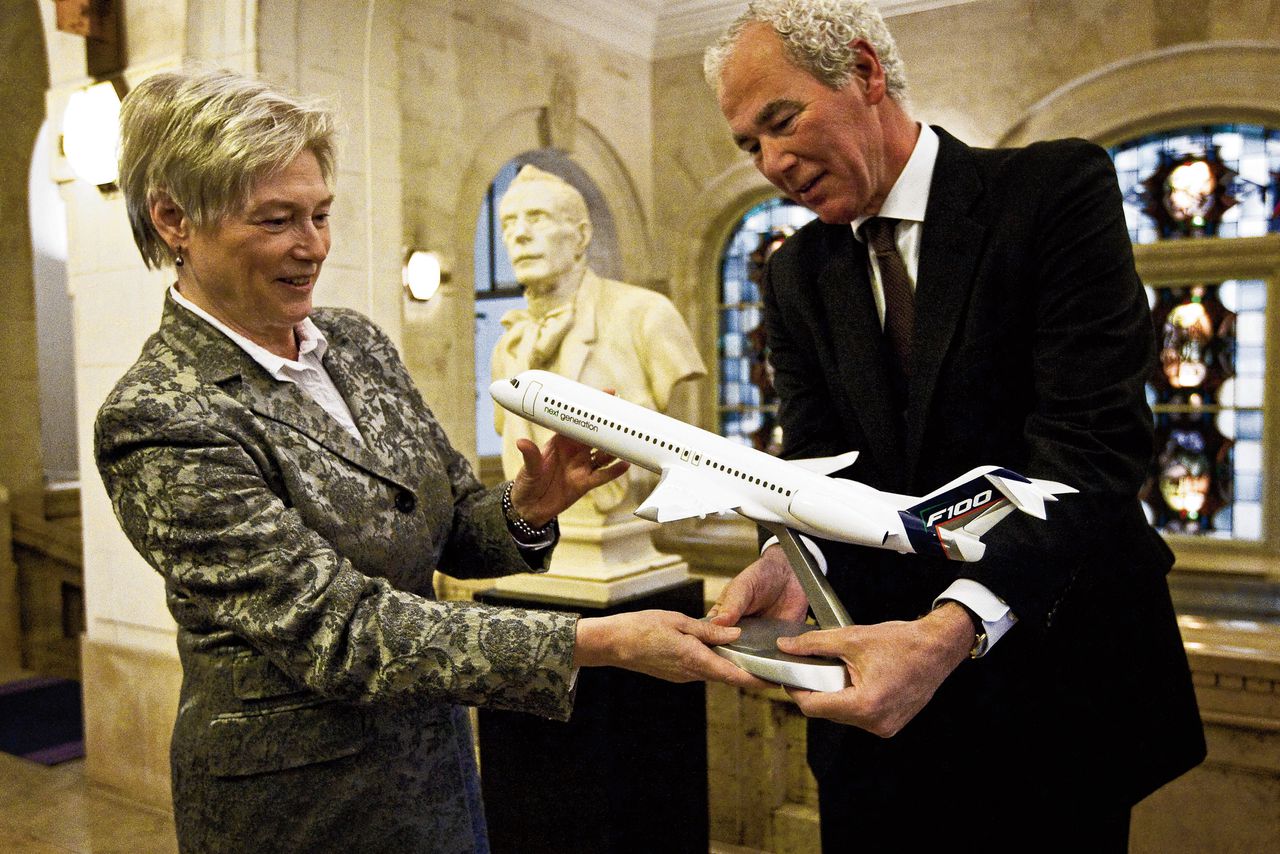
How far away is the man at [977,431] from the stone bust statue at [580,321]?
207cm

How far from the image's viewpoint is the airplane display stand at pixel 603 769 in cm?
338

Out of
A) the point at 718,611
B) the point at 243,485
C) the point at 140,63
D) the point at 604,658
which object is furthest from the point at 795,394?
the point at 140,63

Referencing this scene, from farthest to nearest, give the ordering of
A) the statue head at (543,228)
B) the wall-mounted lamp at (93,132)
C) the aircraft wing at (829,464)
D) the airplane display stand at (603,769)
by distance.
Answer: the wall-mounted lamp at (93,132), the statue head at (543,228), the airplane display stand at (603,769), the aircraft wing at (829,464)

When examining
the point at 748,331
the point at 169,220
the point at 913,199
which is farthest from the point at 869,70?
the point at 748,331

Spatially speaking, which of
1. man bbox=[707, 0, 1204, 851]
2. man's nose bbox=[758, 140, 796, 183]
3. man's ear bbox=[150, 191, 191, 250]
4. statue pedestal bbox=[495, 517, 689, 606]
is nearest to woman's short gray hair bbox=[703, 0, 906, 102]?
man bbox=[707, 0, 1204, 851]

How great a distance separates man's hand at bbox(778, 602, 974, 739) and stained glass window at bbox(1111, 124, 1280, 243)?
695 centimetres

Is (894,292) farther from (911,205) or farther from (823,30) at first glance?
(823,30)

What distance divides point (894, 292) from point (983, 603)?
22.2 inches


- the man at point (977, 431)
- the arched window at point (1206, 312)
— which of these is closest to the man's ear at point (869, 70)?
the man at point (977, 431)

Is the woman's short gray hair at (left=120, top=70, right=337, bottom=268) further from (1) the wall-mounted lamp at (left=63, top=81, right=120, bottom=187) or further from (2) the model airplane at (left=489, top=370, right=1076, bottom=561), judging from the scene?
(1) the wall-mounted lamp at (left=63, top=81, right=120, bottom=187)

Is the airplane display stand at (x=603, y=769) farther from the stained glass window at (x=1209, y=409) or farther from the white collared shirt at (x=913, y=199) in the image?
the stained glass window at (x=1209, y=409)

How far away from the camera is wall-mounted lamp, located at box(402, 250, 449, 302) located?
6.46 metres

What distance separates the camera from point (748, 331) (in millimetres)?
9344

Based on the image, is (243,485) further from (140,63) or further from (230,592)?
(140,63)
